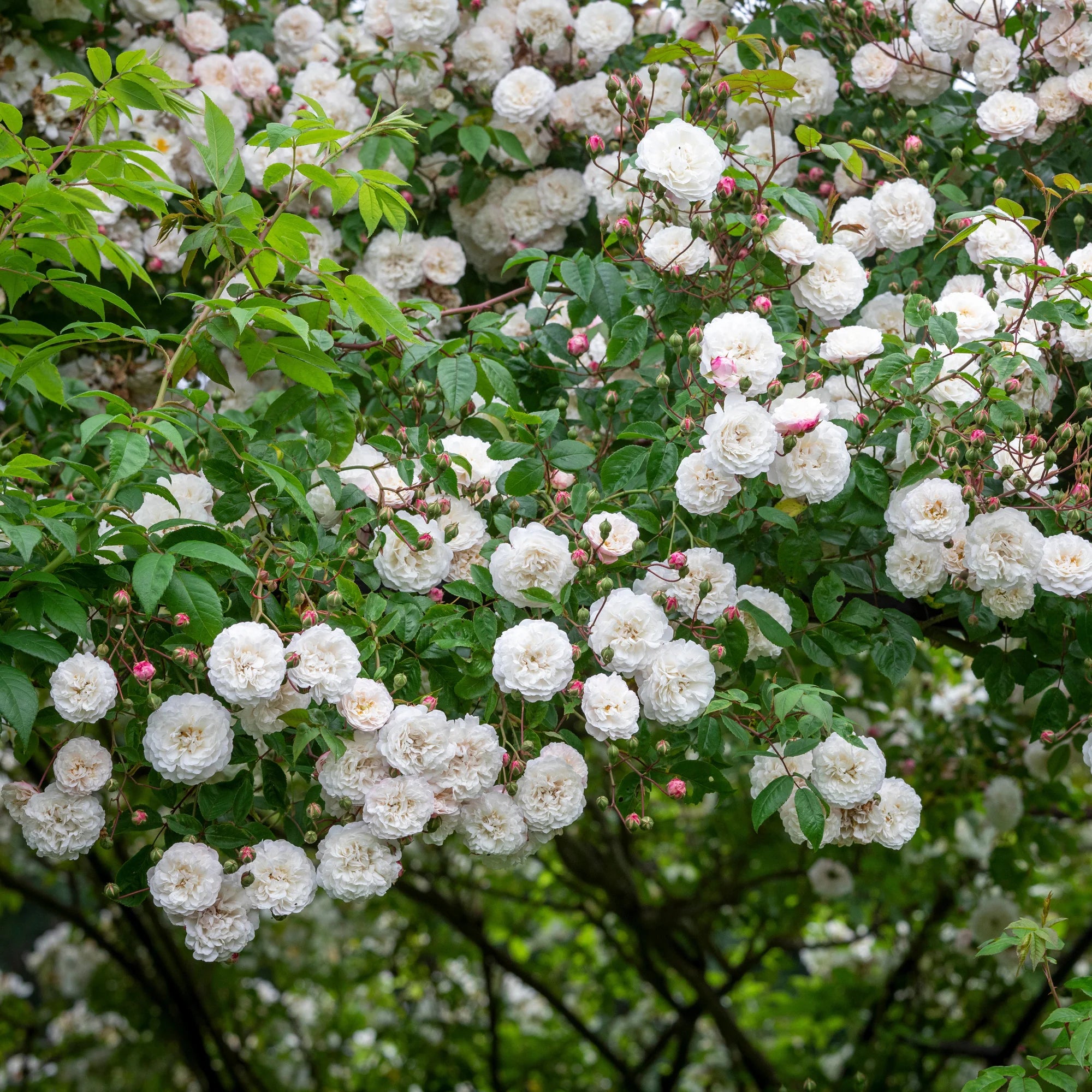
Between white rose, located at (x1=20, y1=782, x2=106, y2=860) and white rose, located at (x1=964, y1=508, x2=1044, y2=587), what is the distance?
4.38 feet

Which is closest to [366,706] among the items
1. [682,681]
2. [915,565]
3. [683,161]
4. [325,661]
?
[325,661]

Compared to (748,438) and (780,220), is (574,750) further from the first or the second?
(780,220)

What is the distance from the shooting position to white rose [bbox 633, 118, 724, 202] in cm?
178

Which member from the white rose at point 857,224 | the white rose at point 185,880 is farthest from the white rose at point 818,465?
the white rose at point 185,880

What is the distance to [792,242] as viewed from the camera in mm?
1878

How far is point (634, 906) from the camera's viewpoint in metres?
3.83

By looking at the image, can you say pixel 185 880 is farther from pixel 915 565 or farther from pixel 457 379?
pixel 915 565

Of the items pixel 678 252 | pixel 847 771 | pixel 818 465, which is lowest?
pixel 847 771

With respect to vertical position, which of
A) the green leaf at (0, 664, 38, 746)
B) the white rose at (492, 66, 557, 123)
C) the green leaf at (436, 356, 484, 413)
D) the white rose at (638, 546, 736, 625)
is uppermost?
the white rose at (492, 66, 557, 123)

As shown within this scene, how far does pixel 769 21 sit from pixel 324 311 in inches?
58.0

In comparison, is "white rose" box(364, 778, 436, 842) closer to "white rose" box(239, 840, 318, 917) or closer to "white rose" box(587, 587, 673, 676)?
"white rose" box(239, 840, 318, 917)

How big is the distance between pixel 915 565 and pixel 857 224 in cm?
72

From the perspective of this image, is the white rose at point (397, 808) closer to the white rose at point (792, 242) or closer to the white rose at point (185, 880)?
the white rose at point (185, 880)

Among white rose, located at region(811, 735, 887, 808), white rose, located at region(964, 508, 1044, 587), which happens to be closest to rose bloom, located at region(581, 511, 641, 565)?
white rose, located at region(811, 735, 887, 808)
